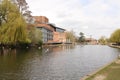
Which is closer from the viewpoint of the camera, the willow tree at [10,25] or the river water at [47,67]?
the river water at [47,67]

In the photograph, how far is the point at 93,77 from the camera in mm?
20594

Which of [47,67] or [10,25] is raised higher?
[10,25]

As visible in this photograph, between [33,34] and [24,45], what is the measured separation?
829cm

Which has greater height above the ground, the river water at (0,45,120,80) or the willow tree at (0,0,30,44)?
the willow tree at (0,0,30,44)

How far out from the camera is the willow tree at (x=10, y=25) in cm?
6369

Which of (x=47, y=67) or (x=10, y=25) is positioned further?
(x=10, y=25)

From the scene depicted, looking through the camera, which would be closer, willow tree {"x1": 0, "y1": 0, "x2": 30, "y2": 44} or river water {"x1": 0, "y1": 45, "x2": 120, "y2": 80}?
river water {"x1": 0, "y1": 45, "x2": 120, "y2": 80}

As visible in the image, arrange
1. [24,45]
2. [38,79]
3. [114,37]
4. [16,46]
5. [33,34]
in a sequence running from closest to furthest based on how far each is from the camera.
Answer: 1. [38,79]
2. [16,46]
3. [24,45]
4. [33,34]
5. [114,37]

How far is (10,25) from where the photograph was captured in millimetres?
64375

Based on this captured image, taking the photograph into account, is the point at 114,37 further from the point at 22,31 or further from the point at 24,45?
the point at 22,31

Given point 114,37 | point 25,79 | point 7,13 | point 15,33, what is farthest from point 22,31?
point 114,37

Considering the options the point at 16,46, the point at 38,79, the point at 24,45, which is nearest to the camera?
the point at 38,79

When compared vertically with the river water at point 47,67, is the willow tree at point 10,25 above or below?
above

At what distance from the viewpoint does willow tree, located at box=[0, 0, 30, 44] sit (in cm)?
6369
